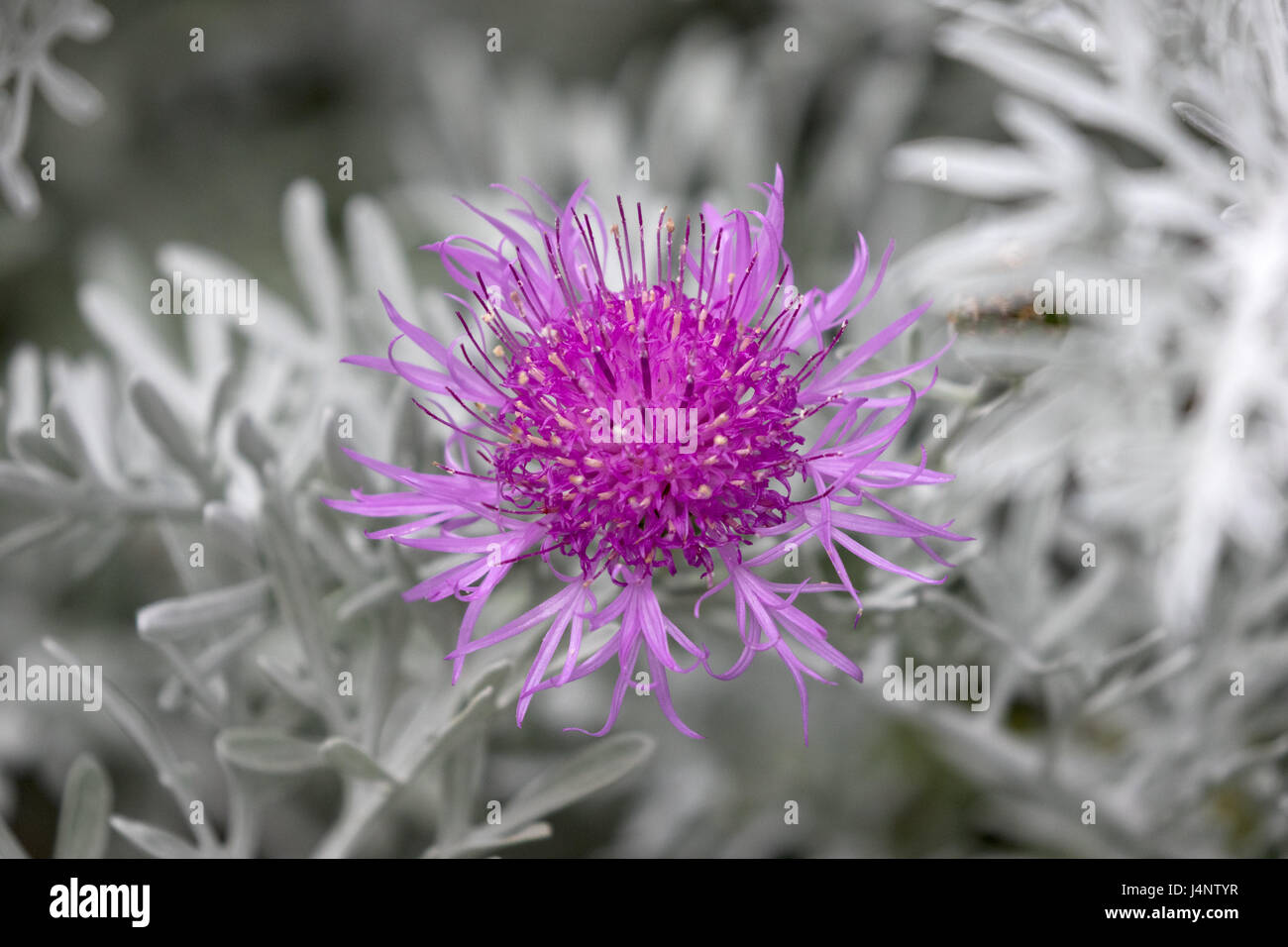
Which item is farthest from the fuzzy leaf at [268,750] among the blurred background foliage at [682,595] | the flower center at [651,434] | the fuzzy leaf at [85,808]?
the flower center at [651,434]

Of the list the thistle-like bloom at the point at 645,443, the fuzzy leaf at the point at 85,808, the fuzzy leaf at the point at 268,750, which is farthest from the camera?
the fuzzy leaf at the point at 85,808

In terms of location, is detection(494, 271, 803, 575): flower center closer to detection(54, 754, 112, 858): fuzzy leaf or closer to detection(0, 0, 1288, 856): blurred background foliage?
detection(0, 0, 1288, 856): blurred background foliage

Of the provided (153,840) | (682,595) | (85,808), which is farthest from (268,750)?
(682,595)

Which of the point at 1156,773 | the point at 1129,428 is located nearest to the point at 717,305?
the point at 1129,428

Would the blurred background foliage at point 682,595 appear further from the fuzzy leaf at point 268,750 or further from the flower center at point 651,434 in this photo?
the flower center at point 651,434

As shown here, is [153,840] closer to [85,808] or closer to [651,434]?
[85,808]

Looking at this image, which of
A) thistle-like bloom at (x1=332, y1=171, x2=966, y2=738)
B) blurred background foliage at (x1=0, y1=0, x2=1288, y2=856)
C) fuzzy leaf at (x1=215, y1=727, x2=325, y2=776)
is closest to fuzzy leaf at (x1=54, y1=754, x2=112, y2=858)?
blurred background foliage at (x1=0, y1=0, x2=1288, y2=856)

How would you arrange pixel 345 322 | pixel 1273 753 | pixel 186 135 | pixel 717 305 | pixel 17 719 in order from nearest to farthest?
pixel 717 305, pixel 1273 753, pixel 345 322, pixel 17 719, pixel 186 135
